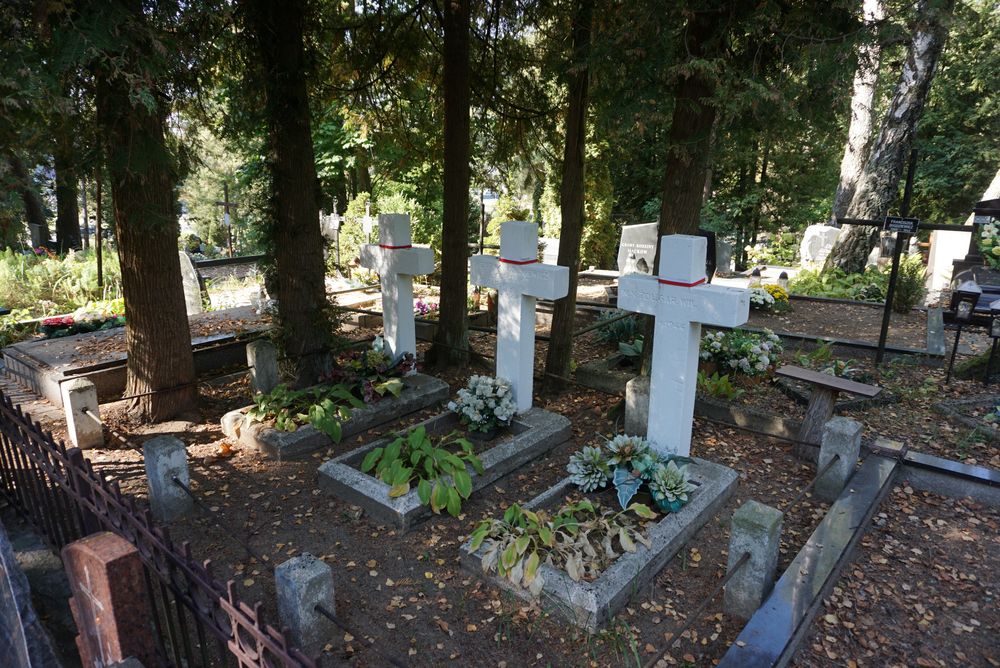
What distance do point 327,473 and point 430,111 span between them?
6.55m

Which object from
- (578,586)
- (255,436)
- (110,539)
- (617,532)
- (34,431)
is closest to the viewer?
(110,539)

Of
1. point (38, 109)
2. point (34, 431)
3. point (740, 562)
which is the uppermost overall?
point (38, 109)

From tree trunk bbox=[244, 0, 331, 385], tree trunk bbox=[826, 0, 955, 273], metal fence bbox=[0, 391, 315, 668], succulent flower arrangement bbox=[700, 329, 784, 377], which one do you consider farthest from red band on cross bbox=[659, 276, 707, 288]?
tree trunk bbox=[826, 0, 955, 273]

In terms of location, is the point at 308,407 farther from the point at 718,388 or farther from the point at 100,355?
the point at 718,388

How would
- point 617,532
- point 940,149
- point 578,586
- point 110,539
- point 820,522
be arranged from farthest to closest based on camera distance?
point 940,149, point 820,522, point 617,532, point 578,586, point 110,539

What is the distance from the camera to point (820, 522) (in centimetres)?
443

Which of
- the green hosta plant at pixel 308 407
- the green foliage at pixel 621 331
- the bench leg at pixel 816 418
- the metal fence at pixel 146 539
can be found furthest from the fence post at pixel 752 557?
the green foliage at pixel 621 331

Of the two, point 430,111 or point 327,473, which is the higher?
point 430,111

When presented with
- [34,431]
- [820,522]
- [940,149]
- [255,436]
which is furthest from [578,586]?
[940,149]

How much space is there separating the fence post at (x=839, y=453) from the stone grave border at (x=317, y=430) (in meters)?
3.76

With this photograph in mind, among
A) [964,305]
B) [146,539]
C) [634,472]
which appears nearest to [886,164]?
[964,305]

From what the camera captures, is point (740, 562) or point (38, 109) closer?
point (740, 562)

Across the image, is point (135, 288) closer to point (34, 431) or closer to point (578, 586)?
Answer: point (34, 431)

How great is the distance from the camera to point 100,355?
723cm
